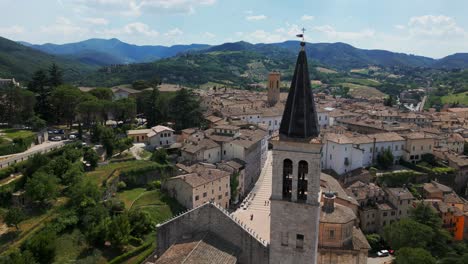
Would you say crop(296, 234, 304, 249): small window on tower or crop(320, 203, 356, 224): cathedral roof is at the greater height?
crop(296, 234, 304, 249): small window on tower

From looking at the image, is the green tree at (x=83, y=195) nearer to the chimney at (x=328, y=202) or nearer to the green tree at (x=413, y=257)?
the chimney at (x=328, y=202)

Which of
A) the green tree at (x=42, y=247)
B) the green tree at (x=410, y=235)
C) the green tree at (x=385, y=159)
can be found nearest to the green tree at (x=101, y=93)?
the green tree at (x=42, y=247)

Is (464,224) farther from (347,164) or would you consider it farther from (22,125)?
(22,125)

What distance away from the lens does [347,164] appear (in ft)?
207

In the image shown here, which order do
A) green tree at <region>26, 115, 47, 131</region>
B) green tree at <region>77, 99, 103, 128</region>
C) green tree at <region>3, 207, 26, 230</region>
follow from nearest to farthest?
1. green tree at <region>3, 207, 26, 230</region>
2. green tree at <region>26, 115, 47, 131</region>
3. green tree at <region>77, 99, 103, 128</region>

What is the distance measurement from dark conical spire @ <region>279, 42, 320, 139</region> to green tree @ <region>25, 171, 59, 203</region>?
3032 centimetres

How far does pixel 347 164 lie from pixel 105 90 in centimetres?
4933

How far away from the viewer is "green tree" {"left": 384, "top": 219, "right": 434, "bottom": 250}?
45.8m

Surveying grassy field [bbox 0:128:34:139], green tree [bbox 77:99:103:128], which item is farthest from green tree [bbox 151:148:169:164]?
grassy field [bbox 0:128:34:139]

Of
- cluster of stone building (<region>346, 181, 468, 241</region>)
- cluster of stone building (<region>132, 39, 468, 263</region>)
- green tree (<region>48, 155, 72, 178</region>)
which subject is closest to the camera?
cluster of stone building (<region>132, 39, 468, 263</region>)

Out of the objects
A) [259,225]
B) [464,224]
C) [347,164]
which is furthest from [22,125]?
[464,224]

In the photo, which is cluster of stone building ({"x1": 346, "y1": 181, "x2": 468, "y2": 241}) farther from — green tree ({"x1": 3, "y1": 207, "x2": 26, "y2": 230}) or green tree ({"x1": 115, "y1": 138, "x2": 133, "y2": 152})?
green tree ({"x1": 3, "y1": 207, "x2": 26, "y2": 230})

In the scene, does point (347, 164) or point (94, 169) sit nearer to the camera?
point (94, 169)

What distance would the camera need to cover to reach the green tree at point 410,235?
150 feet
